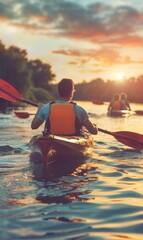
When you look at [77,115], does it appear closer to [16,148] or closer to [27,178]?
[27,178]

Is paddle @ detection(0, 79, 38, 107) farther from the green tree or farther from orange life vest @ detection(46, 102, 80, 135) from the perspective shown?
the green tree

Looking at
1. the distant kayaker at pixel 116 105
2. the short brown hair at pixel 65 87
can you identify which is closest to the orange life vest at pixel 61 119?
the short brown hair at pixel 65 87

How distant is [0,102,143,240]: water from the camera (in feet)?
13.7

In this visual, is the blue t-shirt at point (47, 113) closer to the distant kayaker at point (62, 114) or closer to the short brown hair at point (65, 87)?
the distant kayaker at point (62, 114)

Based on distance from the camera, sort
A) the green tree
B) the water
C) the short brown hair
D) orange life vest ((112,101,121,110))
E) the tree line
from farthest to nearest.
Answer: the green tree, the tree line, orange life vest ((112,101,121,110)), the short brown hair, the water

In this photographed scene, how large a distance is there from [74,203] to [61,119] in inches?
107

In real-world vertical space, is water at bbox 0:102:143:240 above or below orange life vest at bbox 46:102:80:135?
below

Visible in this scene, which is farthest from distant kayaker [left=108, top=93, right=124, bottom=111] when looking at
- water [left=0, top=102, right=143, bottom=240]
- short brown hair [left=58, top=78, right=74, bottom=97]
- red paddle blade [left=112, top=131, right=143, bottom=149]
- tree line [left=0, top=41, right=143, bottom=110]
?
short brown hair [left=58, top=78, right=74, bottom=97]

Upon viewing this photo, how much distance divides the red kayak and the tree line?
90.0 ft

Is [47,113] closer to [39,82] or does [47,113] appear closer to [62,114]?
[62,114]

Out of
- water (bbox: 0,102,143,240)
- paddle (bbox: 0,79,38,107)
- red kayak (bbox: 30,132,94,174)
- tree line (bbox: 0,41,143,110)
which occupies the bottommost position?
water (bbox: 0,102,143,240)

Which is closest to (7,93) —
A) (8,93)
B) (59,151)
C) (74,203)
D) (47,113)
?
(8,93)

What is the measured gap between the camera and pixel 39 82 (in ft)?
292

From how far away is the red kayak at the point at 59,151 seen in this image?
689 centimetres
